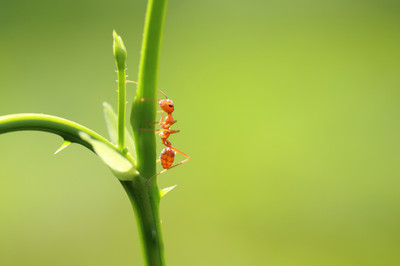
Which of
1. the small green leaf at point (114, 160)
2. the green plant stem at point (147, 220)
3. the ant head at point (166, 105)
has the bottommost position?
the green plant stem at point (147, 220)

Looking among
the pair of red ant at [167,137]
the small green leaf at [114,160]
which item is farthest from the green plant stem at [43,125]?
the pair of red ant at [167,137]

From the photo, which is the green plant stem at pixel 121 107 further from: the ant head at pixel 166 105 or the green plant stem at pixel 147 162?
the ant head at pixel 166 105

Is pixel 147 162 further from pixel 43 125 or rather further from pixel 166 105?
pixel 166 105

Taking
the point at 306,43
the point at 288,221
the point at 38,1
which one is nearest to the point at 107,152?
the point at 288,221

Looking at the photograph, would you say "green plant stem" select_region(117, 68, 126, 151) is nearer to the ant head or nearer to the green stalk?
the green stalk

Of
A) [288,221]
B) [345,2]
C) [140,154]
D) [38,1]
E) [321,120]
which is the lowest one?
[288,221]

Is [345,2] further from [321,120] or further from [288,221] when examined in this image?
[288,221]

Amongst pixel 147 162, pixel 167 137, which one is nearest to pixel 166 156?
pixel 167 137
